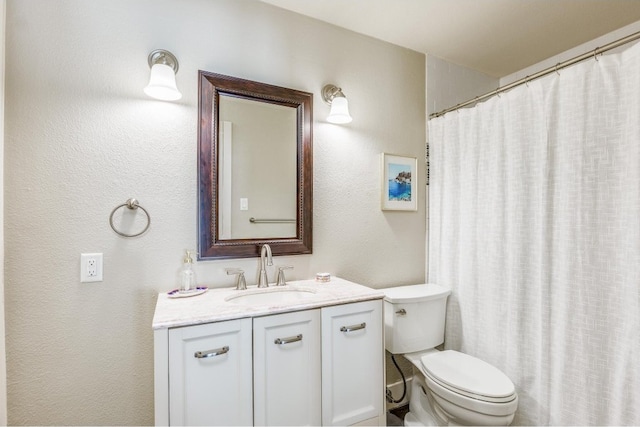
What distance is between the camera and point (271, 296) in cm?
158

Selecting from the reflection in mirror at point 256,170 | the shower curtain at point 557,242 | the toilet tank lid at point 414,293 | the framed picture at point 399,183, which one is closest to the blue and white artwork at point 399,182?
the framed picture at point 399,183

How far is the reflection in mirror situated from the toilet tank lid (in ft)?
2.36

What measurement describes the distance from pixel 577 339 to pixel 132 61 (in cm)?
246

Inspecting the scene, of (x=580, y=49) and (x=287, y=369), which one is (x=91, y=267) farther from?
(x=580, y=49)

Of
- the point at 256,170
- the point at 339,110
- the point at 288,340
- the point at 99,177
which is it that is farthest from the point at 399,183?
the point at 99,177

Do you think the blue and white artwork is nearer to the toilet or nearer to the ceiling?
the toilet

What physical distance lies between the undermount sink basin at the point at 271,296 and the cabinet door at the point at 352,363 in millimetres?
215

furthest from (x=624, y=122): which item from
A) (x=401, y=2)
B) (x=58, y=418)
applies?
(x=58, y=418)

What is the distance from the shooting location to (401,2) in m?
1.69

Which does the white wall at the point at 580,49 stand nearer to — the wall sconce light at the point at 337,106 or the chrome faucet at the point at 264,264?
the wall sconce light at the point at 337,106

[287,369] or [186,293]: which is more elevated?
[186,293]

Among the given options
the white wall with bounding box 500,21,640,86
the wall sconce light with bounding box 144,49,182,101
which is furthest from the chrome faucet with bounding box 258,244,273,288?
the white wall with bounding box 500,21,640,86

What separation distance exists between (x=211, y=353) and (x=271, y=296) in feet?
1.61

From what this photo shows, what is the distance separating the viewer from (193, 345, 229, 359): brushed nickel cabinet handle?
3.61 feet
